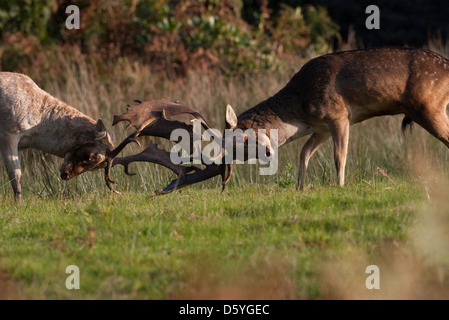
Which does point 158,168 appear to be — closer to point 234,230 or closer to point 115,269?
point 234,230

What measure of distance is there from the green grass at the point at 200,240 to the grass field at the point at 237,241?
11mm

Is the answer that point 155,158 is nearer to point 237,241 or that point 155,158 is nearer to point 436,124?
point 237,241

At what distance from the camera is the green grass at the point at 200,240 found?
564 cm

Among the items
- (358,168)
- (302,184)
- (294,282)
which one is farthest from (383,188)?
(294,282)

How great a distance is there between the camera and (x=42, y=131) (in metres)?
9.51

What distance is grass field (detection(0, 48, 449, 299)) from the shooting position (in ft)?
18.5

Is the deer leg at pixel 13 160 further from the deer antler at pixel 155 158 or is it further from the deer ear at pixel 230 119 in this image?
the deer ear at pixel 230 119

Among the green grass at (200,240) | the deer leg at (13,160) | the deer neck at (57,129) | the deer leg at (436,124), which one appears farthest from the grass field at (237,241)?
the deer neck at (57,129)

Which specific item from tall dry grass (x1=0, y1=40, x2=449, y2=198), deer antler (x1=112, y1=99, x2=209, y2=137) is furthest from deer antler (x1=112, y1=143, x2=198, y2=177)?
tall dry grass (x1=0, y1=40, x2=449, y2=198)

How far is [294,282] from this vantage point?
5656 mm

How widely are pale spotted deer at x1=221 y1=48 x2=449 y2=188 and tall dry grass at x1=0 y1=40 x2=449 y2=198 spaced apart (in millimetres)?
832
